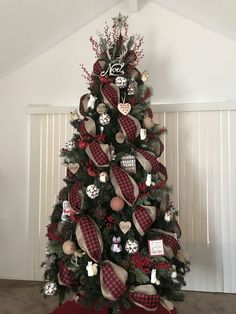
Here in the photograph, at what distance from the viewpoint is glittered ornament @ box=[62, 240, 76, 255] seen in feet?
5.65

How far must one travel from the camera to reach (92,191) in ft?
5.72

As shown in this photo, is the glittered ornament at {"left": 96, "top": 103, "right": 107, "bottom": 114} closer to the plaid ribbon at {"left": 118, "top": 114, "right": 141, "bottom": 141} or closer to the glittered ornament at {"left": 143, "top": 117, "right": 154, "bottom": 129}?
the plaid ribbon at {"left": 118, "top": 114, "right": 141, "bottom": 141}

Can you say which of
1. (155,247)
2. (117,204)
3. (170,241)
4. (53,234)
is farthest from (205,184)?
(53,234)

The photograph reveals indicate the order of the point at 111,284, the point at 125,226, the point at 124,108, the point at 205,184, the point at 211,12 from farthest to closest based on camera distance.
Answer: the point at 205,184, the point at 211,12, the point at 124,108, the point at 125,226, the point at 111,284

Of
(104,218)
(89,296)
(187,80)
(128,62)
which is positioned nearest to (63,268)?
(89,296)

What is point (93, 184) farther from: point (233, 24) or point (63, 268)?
point (233, 24)

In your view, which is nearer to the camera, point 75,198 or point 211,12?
point 75,198

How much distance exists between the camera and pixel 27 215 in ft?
9.16

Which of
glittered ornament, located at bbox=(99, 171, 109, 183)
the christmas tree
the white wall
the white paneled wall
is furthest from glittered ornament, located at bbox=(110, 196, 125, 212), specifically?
the white wall

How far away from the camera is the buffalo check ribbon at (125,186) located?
1.73 m

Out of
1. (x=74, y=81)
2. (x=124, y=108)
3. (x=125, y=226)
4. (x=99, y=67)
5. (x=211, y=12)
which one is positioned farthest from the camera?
(x=74, y=81)

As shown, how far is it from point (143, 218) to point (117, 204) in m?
0.16

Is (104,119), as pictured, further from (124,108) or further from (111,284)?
(111,284)

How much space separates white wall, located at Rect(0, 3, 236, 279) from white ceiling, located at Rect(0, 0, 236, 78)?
84 millimetres
